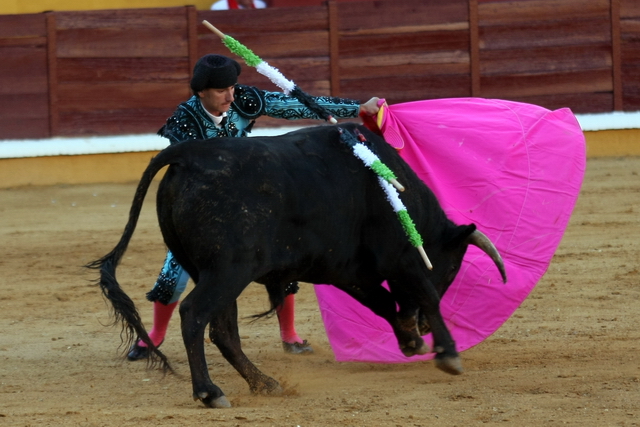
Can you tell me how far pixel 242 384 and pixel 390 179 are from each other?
92 cm

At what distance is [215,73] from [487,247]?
115 cm

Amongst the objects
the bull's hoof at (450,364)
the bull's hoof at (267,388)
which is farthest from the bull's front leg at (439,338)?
the bull's hoof at (267,388)

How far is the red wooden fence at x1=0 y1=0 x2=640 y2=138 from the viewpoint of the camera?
27.0ft

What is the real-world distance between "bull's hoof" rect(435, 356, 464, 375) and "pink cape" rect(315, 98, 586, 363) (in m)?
0.46

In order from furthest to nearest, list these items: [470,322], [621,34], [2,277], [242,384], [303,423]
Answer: [621,34] < [2,277] < [470,322] < [242,384] < [303,423]

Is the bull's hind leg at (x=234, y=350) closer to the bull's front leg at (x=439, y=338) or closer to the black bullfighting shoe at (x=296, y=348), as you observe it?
the bull's front leg at (x=439, y=338)

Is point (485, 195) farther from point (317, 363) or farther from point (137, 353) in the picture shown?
point (137, 353)

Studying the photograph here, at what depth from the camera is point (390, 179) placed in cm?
326

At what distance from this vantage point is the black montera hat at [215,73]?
3.40m

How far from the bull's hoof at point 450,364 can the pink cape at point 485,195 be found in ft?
1.50

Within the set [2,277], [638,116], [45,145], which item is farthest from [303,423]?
[638,116]

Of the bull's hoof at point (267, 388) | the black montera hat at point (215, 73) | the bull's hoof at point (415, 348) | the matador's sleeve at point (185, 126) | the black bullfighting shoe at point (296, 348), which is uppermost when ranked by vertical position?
the black montera hat at point (215, 73)

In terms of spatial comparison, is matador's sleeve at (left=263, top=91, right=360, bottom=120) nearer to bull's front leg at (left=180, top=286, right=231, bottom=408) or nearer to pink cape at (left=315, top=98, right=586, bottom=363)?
pink cape at (left=315, top=98, right=586, bottom=363)

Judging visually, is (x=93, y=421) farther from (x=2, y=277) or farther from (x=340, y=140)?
(x=2, y=277)
